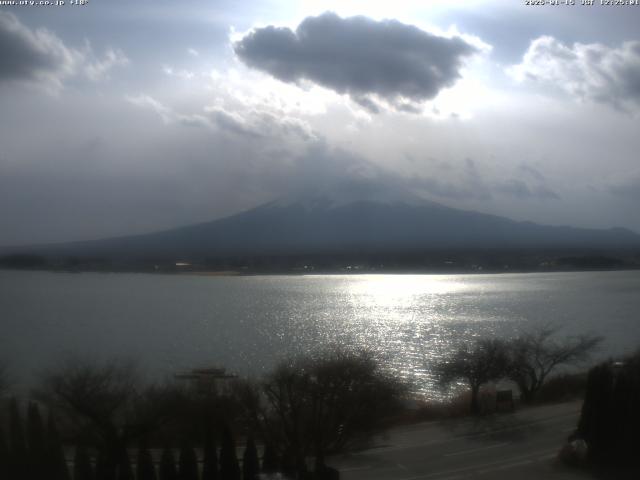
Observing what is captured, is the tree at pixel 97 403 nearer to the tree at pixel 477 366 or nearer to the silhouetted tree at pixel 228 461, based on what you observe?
the silhouetted tree at pixel 228 461

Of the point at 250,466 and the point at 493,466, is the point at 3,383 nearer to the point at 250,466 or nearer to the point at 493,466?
the point at 250,466

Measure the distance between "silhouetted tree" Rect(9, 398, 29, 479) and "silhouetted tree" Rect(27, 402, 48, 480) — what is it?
1.8 inches

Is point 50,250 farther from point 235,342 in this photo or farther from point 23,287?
point 235,342

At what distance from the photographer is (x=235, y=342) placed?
56.6 feet

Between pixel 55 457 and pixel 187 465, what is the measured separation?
1.10m

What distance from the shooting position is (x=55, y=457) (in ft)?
18.0

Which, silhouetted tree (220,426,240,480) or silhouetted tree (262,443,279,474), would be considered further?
silhouetted tree (262,443,279,474)

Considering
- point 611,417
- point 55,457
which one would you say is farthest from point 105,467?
point 611,417

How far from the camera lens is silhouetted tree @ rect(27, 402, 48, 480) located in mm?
5367

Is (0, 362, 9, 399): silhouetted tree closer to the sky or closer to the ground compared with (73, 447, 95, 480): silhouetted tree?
closer to the sky

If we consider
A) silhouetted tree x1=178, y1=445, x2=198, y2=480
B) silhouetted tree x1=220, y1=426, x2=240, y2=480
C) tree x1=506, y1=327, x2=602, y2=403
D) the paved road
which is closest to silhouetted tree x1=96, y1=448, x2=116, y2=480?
silhouetted tree x1=178, y1=445, x2=198, y2=480

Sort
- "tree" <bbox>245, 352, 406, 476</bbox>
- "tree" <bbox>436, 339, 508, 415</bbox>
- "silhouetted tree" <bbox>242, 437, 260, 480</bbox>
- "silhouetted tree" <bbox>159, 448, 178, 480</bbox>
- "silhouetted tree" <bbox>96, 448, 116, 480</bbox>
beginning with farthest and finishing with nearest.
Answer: "tree" <bbox>436, 339, 508, 415</bbox> → "tree" <bbox>245, 352, 406, 476</bbox> → "silhouetted tree" <bbox>242, 437, 260, 480</bbox> → "silhouetted tree" <bbox>159, 448, 178, 480</bbox> → "silhouetted tree" <bbox>96, 448, 116, 480</bbox>

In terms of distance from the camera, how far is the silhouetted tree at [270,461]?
6355mm

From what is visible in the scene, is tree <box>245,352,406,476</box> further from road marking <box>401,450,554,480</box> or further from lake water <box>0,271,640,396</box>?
lake water <box>0,271,640,396</box>
